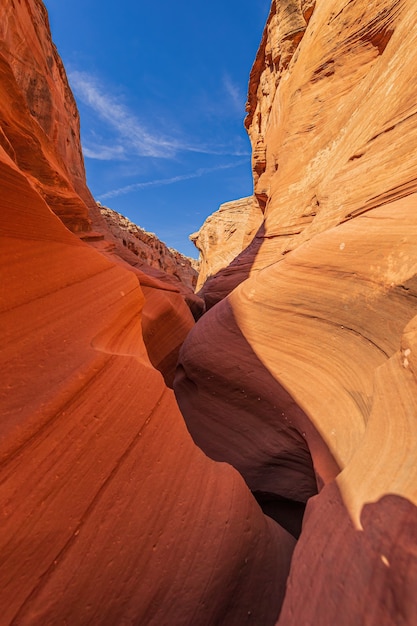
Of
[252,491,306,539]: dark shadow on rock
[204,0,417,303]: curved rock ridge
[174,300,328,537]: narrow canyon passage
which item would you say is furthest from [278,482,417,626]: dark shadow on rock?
[204,0,417,303]: curved rock ridge

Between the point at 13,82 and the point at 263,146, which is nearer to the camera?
the point at 13,82

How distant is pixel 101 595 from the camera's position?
136 cm

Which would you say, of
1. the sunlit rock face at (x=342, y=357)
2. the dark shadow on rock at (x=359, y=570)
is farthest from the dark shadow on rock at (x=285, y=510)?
the dark shadow on rock at (x=359, y=570)

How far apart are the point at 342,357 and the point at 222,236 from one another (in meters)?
21.7

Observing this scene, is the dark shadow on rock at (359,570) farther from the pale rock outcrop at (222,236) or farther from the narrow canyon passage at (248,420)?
the pale rock outcrop at (222,236)

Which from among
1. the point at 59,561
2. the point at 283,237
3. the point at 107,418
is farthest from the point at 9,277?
the point at 283,237

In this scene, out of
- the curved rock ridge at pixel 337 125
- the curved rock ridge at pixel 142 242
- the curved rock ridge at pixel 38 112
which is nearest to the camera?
the curved rock ridge at pixel 337 125

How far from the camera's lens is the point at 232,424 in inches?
135

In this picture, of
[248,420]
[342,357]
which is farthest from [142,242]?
[342,357]

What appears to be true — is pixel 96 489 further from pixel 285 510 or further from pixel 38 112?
pixel 38 112

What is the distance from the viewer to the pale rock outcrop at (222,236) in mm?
21094

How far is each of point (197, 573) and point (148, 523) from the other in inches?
16.8

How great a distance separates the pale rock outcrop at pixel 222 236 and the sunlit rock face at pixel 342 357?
1479cm

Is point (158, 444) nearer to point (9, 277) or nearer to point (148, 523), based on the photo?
point (148, 523)
